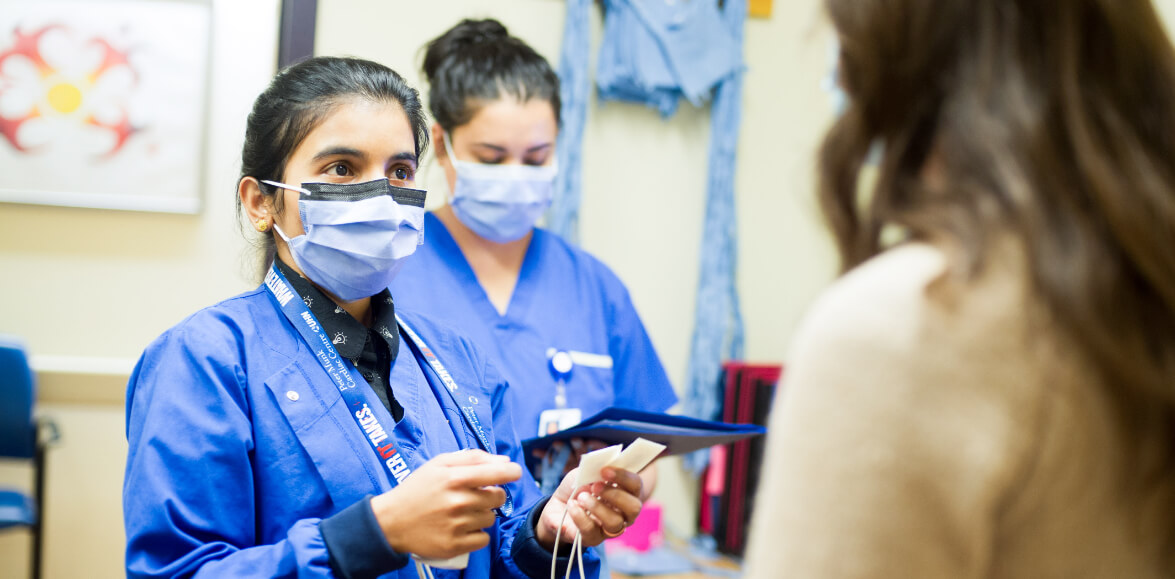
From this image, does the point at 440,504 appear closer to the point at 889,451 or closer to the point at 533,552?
the point at 533,552

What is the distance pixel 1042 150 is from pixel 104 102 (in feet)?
7.78

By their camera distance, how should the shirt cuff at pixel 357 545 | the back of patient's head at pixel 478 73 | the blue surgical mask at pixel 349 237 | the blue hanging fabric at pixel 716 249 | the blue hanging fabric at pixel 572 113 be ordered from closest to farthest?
1. the shirt cuff at pixel 357 545
2. the blue surgical mask at pixel 349 237
3. the back of patient's head at pixel 478 73
4. the blue hanging fabric at pixel 572 113
5. the blue hanging fabric at pixel 716 249

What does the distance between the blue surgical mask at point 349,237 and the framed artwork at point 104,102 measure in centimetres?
135

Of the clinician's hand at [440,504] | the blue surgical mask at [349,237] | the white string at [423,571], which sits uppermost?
the blue surgical mask at [349,237]

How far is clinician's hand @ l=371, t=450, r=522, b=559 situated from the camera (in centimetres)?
92

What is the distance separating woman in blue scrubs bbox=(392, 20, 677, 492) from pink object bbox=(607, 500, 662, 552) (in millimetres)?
841

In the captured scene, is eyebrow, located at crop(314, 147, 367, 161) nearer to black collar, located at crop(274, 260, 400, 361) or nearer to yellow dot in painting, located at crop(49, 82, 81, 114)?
black collar, located at crop(274, 260, 400, 361)

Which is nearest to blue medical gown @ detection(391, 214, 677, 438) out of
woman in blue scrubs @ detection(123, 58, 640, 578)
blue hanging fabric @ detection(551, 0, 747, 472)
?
woman in blue scrubs @ detection(123, 58, 640, 578)

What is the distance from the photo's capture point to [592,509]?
1132mm

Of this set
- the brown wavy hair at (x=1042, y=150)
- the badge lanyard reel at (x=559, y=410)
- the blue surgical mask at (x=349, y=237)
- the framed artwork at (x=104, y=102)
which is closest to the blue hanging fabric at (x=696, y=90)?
the badge lanyard reel at (x=559, y=410)

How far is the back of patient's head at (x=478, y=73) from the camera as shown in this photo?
5.66 ft

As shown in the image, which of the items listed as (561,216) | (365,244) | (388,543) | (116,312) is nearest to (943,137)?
(388,543)

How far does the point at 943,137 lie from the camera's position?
58 centimetres

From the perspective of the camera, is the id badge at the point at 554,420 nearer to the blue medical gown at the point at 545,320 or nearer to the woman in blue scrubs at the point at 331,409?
the blue medical gown at the point at 545,320
